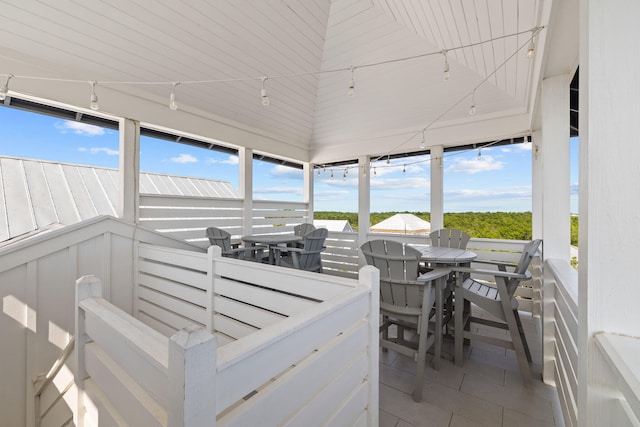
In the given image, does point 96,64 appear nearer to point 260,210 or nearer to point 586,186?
point 260,210

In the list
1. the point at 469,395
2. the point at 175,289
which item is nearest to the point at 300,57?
the point at 175,289

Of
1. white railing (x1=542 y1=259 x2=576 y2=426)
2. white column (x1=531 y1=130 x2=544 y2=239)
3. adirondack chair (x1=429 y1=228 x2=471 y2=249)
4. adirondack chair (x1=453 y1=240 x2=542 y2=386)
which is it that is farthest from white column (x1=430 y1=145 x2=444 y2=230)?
white railing (x1=542 y1=259 x2=576 y2=426)

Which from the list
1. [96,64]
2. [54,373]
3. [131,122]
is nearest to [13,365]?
[54,373]

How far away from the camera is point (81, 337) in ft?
3.62

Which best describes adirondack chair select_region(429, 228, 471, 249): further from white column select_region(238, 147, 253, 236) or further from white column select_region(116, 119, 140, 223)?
white column select_region(116, 119, 140, 223)

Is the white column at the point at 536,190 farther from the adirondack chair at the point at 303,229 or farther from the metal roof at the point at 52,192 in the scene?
the metal roof at the point at 52,192

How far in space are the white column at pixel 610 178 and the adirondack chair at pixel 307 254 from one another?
2.77 metres

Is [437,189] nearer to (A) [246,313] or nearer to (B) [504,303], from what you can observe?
(B) [504,303]

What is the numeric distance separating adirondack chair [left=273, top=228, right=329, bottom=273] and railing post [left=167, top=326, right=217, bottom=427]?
2.79 meters

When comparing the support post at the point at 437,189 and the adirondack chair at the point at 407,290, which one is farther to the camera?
the support post at the point at 437,189

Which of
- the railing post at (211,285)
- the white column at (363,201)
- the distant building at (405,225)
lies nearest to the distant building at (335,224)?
the white column at (363,201)

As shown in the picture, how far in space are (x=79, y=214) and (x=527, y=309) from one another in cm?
562

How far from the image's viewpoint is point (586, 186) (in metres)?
0.85

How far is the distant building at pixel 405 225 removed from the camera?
4.37 metres
